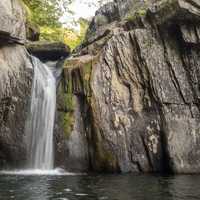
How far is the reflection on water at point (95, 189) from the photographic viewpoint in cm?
1358

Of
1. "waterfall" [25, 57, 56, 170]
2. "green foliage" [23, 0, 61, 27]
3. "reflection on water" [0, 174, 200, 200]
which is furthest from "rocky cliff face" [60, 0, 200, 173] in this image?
"green foliage" [23, 0, 61, 27]

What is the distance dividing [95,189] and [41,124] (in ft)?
33.2

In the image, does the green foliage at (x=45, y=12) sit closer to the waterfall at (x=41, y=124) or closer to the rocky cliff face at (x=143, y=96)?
the waterfall at (x=41, y=124)

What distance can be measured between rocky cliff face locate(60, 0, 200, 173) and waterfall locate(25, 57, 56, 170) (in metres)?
0.95

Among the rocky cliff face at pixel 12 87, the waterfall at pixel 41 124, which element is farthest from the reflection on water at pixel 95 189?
the rocky cliff face at pixel 12 87

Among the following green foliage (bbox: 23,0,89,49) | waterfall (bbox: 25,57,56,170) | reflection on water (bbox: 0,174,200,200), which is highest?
green foliage (bbox: 23,0,89,49)

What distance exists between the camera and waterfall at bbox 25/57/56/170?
2400 cm

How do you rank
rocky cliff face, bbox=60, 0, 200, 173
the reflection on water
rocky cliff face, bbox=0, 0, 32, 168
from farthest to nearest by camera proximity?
rocky cliff face, bbox=0, 0, 32, 168
rocky cliff face, bbox=60, 0, 200, 173
the reflection on water

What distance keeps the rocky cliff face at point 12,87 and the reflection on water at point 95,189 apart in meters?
5.78

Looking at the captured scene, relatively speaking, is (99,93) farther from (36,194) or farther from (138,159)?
(36,194)

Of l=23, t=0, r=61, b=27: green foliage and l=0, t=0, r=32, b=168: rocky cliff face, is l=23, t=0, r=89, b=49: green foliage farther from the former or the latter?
l=0, t=0, r=32, b=168: rocky cliff face

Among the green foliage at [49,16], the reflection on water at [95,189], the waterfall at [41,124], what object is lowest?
the reflection on water at [95,189]

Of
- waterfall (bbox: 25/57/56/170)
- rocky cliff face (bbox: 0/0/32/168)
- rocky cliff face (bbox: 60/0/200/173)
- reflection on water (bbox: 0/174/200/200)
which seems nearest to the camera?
reflection on water (bbox: 0/174/200/200)

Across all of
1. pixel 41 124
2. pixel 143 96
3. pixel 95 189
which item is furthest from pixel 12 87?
pixel 95 189
